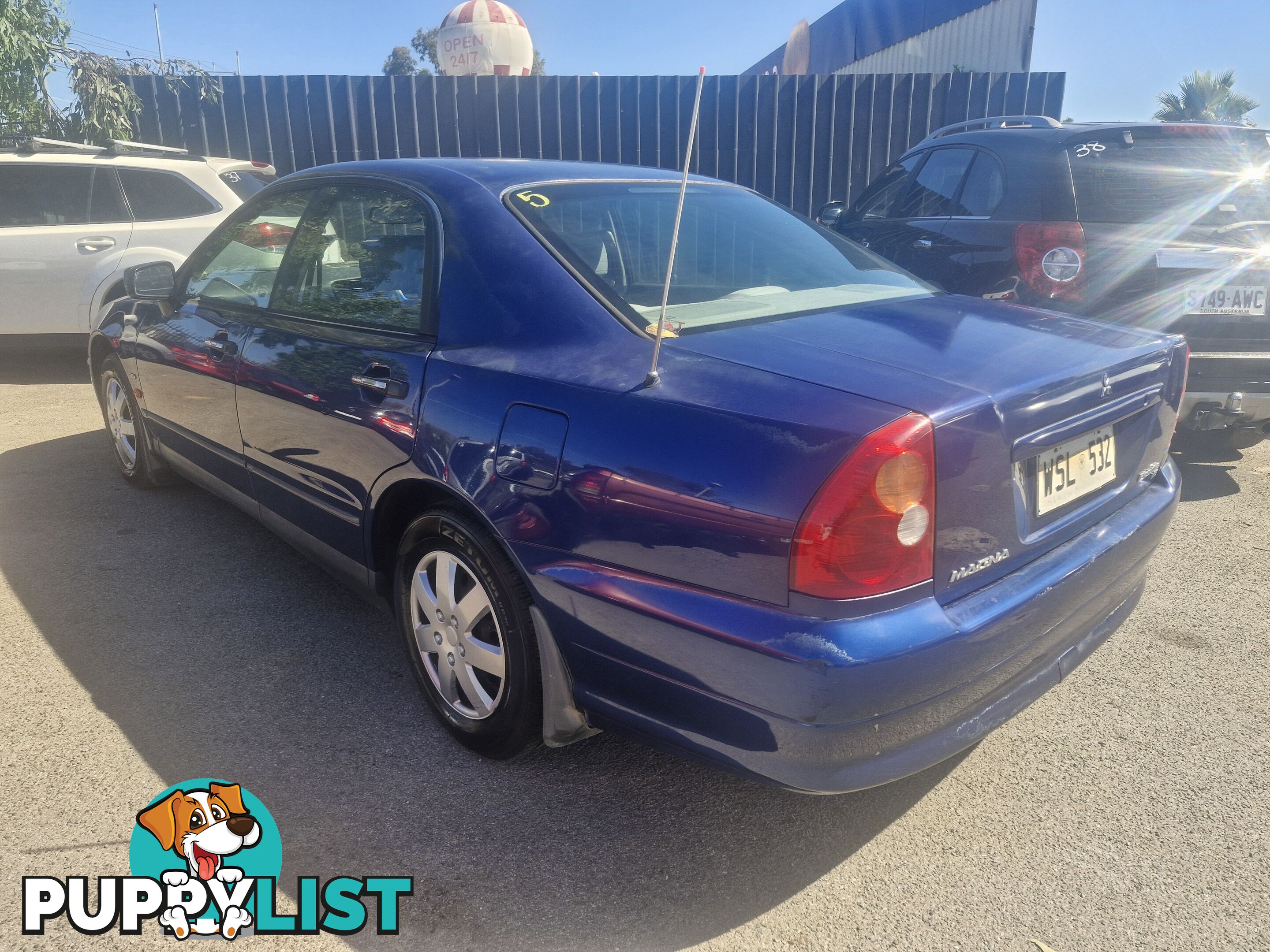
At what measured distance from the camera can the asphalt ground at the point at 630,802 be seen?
2.01 meters

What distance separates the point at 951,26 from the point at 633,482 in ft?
72.1

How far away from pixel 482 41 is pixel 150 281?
58.7 ft

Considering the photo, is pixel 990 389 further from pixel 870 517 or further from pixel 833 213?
pixel 833 213

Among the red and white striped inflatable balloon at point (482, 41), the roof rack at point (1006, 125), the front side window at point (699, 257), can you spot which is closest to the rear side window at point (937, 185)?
the roof rack at point (1006, 125)

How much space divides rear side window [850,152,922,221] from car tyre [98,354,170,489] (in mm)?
4038

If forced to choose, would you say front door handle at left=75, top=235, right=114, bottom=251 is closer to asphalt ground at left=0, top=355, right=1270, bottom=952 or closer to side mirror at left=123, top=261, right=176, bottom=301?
side mirror at left=123, top=261, right=176, bottom=301

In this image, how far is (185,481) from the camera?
4914 millimetres

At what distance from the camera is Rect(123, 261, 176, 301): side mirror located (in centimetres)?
402

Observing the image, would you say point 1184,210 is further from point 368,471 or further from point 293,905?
point 293,905

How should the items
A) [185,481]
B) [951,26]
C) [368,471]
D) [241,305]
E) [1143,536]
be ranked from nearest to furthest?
[1143,536] → [368,471] → [241,305] → [185,481] → [951,26]

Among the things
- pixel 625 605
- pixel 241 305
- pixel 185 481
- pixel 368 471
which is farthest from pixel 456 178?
pixel 185 481

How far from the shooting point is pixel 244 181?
25.5 ft

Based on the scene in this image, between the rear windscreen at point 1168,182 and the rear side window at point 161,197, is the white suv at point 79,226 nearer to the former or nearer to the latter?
the rear side window at point 161,197

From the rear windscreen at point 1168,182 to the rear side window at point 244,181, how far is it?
19.6 feet
